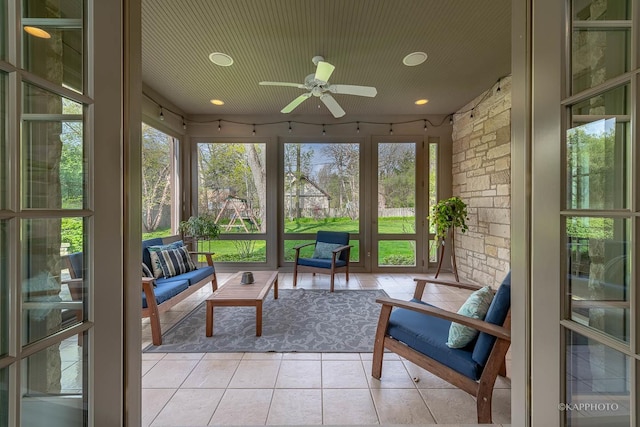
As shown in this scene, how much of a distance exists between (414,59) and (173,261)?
3.63 metres

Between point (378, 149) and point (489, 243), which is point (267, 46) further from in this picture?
point (489, 243)

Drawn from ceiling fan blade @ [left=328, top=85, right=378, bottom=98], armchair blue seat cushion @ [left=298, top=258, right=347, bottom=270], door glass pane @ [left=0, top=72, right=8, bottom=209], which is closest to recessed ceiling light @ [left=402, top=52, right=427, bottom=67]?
ceiling fan blade @ [left=328, top=85, right=378, bottom=98]

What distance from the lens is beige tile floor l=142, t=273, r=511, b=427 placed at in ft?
4.91

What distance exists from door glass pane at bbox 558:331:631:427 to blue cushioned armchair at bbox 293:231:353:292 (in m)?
2.91

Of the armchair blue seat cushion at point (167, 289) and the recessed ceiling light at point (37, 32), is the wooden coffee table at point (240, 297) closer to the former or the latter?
the armchair blue seat cushion at point (167, 289)

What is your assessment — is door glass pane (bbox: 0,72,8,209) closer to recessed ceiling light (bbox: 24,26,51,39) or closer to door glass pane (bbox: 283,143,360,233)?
recessed ceiling light (bbox: 24,26,51,39)

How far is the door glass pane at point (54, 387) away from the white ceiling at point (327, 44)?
248 centimetres

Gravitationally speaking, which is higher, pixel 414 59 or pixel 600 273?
pixel 414 59

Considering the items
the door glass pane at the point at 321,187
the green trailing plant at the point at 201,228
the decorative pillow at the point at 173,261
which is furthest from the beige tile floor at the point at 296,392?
the door glass pane at the point at 321,187

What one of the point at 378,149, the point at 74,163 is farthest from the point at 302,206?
the point at 74,163

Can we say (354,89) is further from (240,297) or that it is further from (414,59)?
(240,297)

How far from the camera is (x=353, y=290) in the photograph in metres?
3.74

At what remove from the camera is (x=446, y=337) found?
1.58 metres

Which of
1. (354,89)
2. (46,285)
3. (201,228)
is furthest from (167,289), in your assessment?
→ (354,89)
